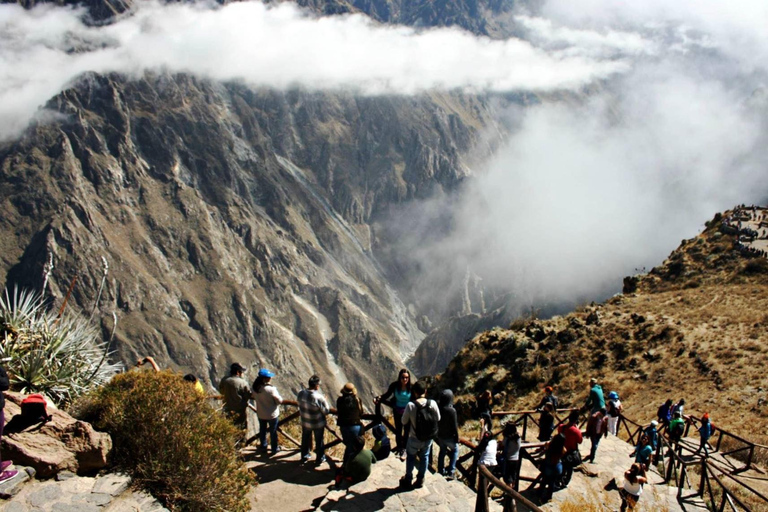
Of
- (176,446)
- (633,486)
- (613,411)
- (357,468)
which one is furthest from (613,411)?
(176,446)

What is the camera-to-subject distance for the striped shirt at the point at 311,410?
1052 centimetres

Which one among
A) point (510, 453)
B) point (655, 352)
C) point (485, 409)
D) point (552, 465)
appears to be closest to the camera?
point (510, 453)

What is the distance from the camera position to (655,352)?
930 inches

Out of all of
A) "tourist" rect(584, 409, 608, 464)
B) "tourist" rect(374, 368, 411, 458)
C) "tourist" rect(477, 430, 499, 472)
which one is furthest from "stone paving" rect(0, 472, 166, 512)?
"tourist" rect(584, 409, 608, 464)

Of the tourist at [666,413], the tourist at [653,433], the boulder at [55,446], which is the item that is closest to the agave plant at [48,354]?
the boulder at [55,446]

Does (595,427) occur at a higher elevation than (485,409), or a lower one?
lower

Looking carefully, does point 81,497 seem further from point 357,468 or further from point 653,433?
point 653,433

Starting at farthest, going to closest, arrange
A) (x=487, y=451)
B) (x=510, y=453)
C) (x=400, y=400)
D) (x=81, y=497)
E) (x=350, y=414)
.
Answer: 1. (x=400, y=400)
2. (x=510, y=453)
3. (x=350, y=414)
4. (x=487, y=451)
5. (x=81, y=497)

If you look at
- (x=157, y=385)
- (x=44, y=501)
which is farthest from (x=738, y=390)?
(x=44, y=501)

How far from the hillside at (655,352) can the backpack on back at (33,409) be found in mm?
18525

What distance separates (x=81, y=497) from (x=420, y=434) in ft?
18.0

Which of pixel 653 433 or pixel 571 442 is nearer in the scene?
pixel 571 442

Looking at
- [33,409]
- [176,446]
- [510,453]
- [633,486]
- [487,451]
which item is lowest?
[633,486]

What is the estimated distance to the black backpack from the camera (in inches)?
358
